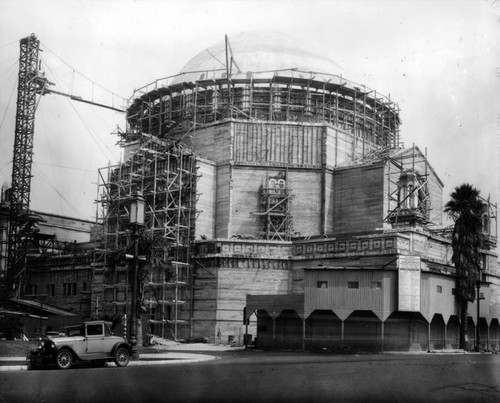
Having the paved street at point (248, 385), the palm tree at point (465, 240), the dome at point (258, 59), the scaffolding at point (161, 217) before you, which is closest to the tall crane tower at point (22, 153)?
the scaffolding at point (161, 217)

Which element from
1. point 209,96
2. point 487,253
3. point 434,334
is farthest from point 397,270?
point 209,96

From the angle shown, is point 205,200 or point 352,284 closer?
point 352,284

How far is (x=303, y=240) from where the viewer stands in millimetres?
66500

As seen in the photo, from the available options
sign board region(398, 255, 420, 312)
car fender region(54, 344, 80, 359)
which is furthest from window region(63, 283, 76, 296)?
car fender region(54, 344, 80, 359)

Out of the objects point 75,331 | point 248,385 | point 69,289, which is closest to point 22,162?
point 69,289

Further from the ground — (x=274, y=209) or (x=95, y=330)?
(x=274, y=209)

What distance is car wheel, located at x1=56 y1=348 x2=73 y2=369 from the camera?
26.7m

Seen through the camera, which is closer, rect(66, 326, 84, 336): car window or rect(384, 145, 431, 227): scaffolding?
rect(66, 326, 84, 336): car window

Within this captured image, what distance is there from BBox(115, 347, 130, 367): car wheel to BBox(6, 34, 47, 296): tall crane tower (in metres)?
48.6

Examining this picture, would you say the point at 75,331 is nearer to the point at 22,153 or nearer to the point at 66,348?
the point at 66,348

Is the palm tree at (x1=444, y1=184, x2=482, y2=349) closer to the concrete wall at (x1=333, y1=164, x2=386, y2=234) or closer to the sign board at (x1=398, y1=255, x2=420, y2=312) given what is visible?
the sign board at (x1=398, y1=255, x2=420, y2=312)

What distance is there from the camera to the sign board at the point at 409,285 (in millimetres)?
51812

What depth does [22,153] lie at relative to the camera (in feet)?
246

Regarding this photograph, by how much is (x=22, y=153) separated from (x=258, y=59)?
27.3 m
